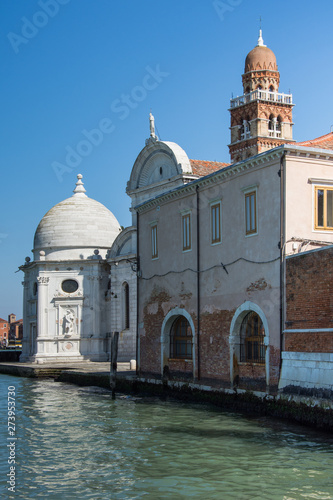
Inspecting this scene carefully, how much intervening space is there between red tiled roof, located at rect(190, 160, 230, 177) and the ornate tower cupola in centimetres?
1542

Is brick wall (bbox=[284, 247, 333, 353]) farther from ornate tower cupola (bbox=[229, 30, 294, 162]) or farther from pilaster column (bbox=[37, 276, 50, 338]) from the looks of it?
ornate tower cupola (bbox=[229, 30, 294, 162])

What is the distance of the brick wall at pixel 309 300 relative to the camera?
1541 cm

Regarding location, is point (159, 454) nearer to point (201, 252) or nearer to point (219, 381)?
point (219, 381)

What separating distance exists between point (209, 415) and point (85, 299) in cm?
2488

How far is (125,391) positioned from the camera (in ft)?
79.5

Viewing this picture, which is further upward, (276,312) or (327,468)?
(276,312)

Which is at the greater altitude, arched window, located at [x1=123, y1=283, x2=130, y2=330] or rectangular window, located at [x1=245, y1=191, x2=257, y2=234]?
rectangular window, located at [x1=245, y1=191, x2=257, y2=234]

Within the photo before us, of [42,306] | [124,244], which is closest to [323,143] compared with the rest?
[124,244]

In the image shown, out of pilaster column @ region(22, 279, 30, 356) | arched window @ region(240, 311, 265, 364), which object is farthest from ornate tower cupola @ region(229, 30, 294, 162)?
arched window @ region(240, 311, 265, 364)

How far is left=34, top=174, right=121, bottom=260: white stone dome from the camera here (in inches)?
1677

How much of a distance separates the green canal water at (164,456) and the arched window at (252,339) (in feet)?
5.69

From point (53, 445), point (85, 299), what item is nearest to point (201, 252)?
point (53, 445)

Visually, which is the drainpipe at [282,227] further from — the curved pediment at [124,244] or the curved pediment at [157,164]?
the curved pediment at [124,244]

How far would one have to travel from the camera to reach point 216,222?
20.8m
